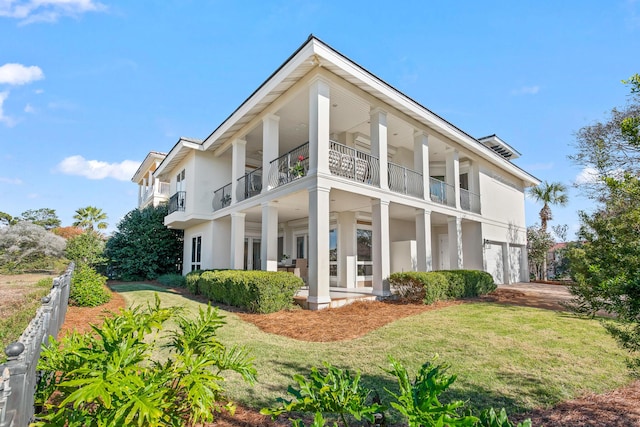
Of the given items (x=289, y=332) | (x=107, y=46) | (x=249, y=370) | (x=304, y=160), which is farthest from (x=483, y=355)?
(x=107, y=46)

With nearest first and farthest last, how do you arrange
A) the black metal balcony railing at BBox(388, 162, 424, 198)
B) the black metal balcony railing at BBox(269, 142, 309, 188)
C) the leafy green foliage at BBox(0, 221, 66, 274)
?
the black metal balcony railing at BBox(269, 142, 309, 188) → the black metal balcony railing at BBox(388, 162, 424, 198) → the leafy green foliage at BBox(0, 221, 66, 274)

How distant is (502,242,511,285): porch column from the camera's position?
1825 cm

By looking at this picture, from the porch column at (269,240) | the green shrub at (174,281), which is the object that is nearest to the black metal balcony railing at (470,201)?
the porch column at (269,240)

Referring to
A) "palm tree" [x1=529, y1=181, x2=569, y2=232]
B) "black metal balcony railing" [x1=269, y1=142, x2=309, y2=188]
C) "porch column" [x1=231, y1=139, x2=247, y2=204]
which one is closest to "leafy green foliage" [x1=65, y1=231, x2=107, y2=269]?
"porch column" [x1=231, y1=139, x2=247, y2=204]

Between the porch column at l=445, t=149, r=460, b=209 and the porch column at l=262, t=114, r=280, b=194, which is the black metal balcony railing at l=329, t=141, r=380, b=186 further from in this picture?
the porch column at l=445, t=149, r=460, b=209

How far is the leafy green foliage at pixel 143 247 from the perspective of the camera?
64.8 ft

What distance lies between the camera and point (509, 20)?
848 cm

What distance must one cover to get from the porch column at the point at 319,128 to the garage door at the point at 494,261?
11.7m

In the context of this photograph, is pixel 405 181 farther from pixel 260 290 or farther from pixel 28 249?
pixel 28 249

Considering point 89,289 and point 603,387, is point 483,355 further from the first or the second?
point 89,289

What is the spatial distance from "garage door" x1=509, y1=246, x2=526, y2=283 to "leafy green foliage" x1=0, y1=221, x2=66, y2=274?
27496 mm

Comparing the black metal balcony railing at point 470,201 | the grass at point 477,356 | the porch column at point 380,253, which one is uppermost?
the black metal balcony railing at point 470,201

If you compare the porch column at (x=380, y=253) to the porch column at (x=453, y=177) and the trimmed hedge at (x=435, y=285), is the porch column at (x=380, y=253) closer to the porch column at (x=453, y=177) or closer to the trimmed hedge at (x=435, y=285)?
the trimmed hedge at (x=435, y=285)

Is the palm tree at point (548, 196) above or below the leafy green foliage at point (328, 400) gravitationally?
above
